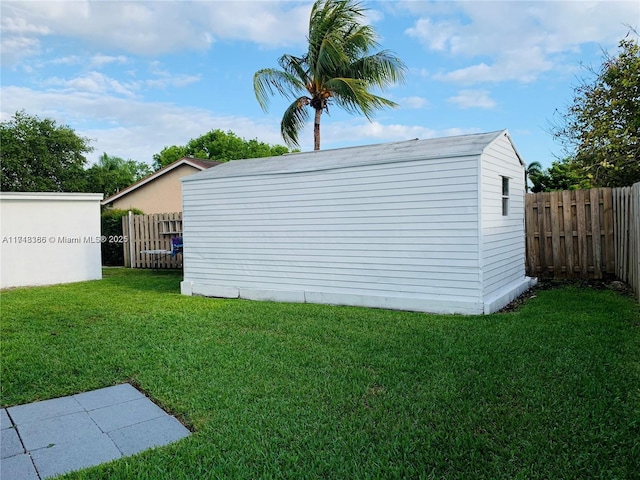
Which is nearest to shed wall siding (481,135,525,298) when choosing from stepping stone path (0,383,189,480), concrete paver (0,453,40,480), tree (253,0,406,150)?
stepping stone path (0,383,189,480)

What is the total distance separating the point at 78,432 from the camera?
3.21 meters

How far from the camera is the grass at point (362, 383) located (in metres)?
2.59

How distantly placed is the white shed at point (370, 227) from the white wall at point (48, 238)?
4.45 m

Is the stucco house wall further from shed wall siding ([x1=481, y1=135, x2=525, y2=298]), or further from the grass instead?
shed wall siding ([x1=481, y1=135, x2=525, y2=298])

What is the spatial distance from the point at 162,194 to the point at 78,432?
1760 centimetres

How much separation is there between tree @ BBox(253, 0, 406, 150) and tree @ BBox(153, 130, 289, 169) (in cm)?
2350

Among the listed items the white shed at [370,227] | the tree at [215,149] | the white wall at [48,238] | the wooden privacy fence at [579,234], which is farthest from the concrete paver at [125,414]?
the tree at [215,149]

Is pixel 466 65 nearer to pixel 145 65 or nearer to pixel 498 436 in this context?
pixel 145 65

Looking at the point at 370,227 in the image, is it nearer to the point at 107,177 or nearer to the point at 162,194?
the point at 162,194

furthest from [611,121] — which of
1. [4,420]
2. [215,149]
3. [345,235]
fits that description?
[215,149]

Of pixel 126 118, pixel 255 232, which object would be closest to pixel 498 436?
pixel 255 232

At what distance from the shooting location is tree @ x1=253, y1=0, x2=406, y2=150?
1435cm

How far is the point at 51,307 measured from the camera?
7.84 m

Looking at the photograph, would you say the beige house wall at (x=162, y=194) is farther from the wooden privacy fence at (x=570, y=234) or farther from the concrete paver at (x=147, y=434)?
the concrete paver at (x=147, y=434)
